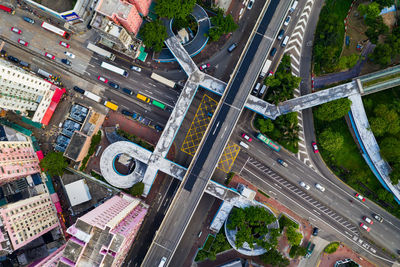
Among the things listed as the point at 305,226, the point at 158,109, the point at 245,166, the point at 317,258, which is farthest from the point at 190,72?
the point at 317,258

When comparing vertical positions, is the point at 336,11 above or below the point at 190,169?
above

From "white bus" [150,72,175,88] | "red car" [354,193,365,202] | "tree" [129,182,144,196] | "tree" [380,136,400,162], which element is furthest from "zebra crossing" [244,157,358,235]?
"white bus" [150,72,175,88]

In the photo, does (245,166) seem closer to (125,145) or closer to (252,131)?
(252,131)

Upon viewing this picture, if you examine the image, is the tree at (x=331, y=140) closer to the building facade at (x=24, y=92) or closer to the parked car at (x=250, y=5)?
the parked car at (x=250, y=5)

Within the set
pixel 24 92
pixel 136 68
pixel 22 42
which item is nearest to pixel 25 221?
pixel 24 92

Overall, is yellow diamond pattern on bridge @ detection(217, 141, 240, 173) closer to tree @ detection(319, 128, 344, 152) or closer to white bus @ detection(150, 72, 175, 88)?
tree @ detection(319, 128, 344, 152)
